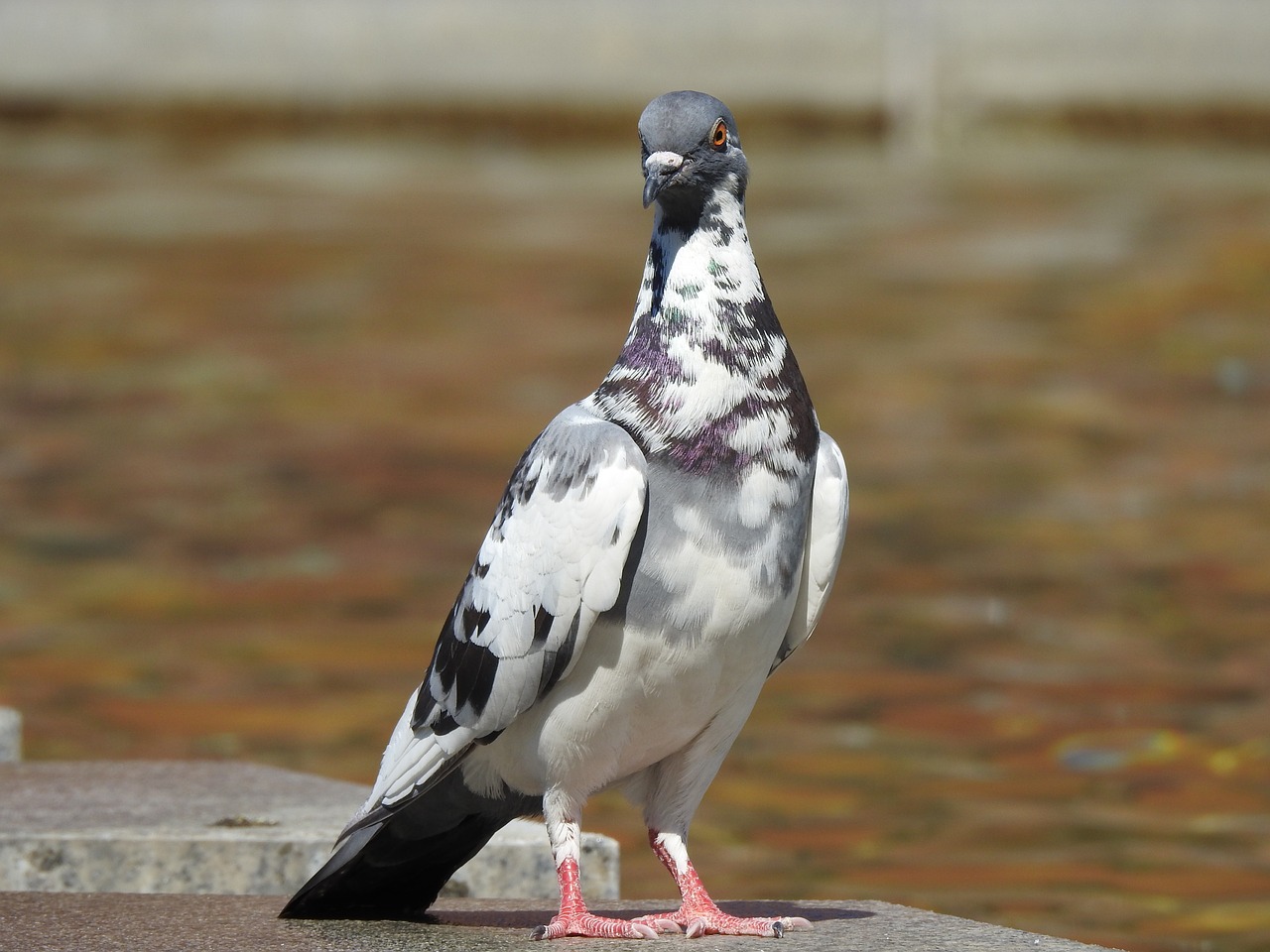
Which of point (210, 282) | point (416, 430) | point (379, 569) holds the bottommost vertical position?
point (379, 569)

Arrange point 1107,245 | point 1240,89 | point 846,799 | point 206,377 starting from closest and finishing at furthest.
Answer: point 846,799, point 206,377, point 1107,245, point 1240,89

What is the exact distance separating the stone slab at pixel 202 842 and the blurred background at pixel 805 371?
1713 millimetres

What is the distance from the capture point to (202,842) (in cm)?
577

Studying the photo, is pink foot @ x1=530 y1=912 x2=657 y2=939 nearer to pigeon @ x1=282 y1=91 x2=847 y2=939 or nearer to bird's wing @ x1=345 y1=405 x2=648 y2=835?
pigeon @ x1=282 y1=91 x2=847 y2=939

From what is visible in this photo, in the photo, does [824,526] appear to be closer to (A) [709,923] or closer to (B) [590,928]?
(A) [709,923]

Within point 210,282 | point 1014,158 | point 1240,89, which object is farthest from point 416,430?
point 1240,89

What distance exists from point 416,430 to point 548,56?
592 cm

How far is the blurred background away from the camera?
356 inches

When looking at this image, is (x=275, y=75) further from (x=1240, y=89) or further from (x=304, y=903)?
(x=304, y=903)

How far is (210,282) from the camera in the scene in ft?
57.0

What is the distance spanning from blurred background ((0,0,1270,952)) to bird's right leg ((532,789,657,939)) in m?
2.85

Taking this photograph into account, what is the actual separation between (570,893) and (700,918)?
32cm

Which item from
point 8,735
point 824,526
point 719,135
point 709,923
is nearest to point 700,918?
point 709,923

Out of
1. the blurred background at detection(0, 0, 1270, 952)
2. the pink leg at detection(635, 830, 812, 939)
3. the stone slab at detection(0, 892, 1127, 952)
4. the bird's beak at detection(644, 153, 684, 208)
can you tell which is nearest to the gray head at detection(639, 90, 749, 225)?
the bird's beak at detection(644, 153, 684, 208)
